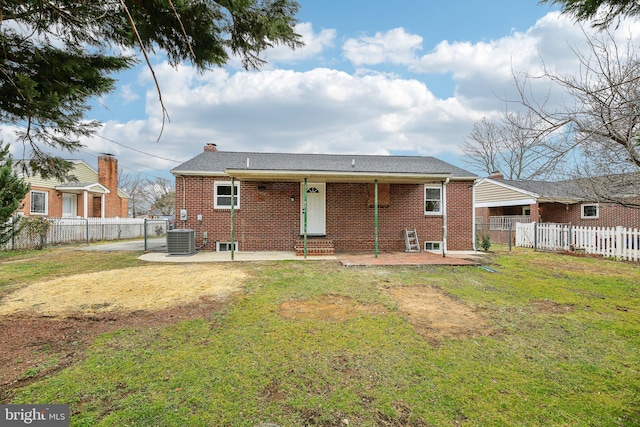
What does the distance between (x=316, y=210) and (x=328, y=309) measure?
7.16 m

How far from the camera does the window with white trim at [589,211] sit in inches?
696

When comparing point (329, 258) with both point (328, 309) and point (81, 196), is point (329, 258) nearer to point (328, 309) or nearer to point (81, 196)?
point (328, 309)

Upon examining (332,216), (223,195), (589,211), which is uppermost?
(223,195)

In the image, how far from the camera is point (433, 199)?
12367mm

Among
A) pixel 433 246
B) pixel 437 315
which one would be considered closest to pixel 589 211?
pixel 433 246

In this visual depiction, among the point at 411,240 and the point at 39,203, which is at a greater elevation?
the point at 39,203

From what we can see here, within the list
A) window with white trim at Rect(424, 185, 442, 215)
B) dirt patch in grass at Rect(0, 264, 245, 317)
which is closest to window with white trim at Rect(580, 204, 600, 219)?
window with white trim at Rect(424, 185, 442, 215)

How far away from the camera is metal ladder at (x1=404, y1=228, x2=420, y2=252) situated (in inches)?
466

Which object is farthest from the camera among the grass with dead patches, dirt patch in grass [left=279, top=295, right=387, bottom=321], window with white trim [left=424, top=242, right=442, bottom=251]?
window with white trim [left=424, top=242, right=442, bottom=251]

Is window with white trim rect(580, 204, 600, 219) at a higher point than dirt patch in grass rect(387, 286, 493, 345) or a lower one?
higher

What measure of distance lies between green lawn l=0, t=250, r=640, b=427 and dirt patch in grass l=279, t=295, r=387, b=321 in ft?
0.31

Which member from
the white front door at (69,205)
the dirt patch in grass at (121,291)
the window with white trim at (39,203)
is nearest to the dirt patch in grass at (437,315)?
the dirt patch in grass at (121,291)

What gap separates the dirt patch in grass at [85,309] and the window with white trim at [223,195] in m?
4.12

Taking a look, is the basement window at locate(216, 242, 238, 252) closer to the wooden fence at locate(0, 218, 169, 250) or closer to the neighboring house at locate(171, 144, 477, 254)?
the neighboring house at locate(171, 144, 477, 254)
